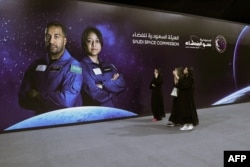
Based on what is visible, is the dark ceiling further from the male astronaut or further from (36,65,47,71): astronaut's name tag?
(36,65,47,71): astronaut's name tag

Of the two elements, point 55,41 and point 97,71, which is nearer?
point 55,41

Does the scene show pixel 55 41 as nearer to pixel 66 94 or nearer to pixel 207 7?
pixel 66 94

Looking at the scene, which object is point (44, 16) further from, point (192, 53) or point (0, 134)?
point (192, 53)

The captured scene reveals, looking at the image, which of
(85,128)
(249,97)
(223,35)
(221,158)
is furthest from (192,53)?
(221,158)

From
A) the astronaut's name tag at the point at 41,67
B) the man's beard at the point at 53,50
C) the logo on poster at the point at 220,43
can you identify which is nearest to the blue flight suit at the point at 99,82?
the man's beard at the point at 53,50

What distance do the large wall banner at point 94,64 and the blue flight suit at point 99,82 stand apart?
27mm

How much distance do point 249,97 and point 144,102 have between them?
19.3ft

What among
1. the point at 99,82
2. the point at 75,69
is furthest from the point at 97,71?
the point at 75,69

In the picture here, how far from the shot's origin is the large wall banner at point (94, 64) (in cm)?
629

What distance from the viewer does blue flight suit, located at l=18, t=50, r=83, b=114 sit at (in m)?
6.48

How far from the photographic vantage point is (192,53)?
9477 mm

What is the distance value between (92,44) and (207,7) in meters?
5.32

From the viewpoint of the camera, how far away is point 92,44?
289 inches

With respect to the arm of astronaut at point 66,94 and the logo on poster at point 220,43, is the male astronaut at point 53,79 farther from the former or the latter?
the logo on poster at point 220,43
